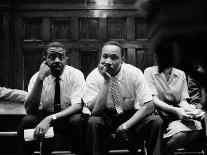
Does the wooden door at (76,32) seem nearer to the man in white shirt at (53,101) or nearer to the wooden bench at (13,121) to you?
the wooden bench at (13,121)

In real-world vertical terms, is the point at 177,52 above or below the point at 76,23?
below

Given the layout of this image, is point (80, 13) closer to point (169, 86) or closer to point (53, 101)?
point (53, 101)

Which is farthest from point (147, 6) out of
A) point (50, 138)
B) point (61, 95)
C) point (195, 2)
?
point (61, 95)

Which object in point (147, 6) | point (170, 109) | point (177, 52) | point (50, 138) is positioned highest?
point (147, 6)

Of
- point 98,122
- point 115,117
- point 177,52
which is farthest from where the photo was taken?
point 115,117

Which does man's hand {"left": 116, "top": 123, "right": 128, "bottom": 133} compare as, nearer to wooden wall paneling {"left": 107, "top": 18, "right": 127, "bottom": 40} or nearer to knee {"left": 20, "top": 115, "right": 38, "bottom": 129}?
knee {"left": 20, "top": 115, "right": 38, "bottom": 129}

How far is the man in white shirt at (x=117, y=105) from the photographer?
336 cm

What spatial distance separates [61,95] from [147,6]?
10.2 feet

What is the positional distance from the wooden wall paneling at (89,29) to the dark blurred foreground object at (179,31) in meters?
4.23

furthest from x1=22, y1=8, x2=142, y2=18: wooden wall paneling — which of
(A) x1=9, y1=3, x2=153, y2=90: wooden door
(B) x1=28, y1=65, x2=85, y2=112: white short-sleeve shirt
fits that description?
(B) x1=28, y1=65, x2=85, y2=112: white short-sleeve shirt

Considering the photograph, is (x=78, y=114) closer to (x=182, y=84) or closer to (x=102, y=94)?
(x=102, y=94)

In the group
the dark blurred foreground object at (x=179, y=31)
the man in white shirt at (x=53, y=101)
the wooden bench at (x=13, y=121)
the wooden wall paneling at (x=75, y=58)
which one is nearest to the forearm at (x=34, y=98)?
the man in white shirt at (x=53, y=101)

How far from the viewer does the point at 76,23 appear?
503cm

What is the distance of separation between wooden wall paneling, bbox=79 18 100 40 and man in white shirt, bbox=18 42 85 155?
3.62 ft
